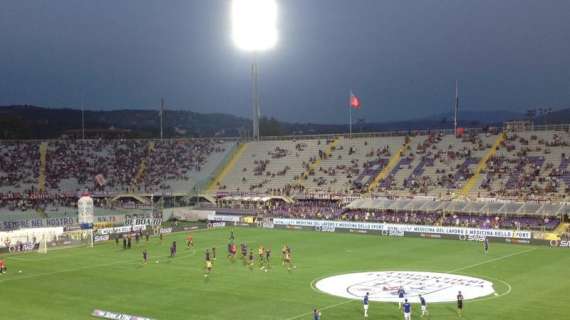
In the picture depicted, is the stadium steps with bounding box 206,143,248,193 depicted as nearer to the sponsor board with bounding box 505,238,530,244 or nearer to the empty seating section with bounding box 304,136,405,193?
the empty seating section with bounding box 304,136,405,193

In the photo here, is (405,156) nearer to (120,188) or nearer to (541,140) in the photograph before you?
(541,140)

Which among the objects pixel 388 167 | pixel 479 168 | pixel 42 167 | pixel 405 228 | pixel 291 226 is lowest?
pixel 291 226

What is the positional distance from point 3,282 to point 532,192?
4708 centimetres

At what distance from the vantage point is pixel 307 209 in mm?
72125

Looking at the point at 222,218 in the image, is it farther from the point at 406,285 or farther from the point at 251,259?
the point at 406,285

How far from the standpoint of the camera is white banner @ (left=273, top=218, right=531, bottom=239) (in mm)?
53537

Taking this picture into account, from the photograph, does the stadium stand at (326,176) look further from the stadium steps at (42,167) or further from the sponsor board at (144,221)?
the sponsor board at (144,221)

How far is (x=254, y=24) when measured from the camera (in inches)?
3091

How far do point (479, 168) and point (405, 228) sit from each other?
52.0ft

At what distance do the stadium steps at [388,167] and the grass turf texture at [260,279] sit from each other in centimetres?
1695

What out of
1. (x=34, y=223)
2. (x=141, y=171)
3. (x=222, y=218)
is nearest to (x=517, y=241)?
(x=222, y=218)

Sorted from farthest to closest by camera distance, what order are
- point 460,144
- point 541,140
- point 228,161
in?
point 228,161, point 460,144, point 541,140

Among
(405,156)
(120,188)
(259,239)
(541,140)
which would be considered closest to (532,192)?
(541,140)

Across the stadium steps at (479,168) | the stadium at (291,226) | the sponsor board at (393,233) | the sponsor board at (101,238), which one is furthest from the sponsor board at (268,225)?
the stadium steps at (479,168)
